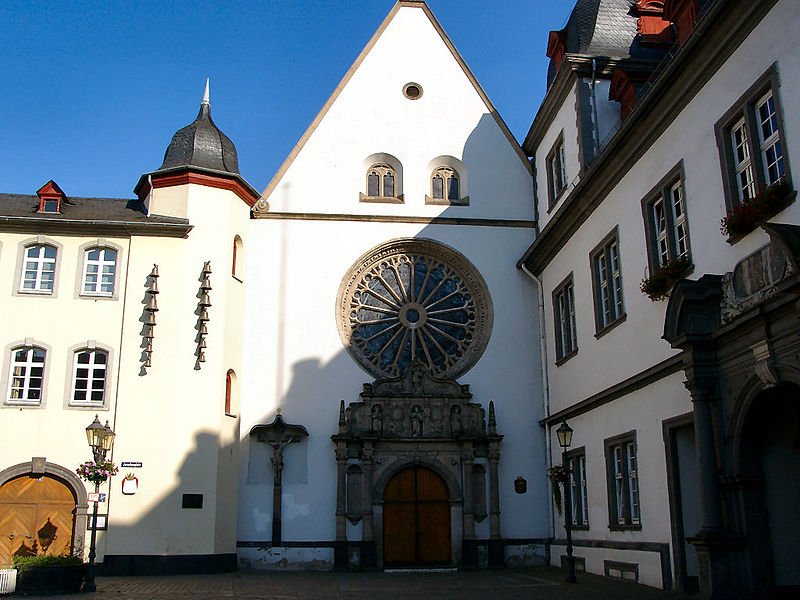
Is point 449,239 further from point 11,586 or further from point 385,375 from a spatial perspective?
point 11,586

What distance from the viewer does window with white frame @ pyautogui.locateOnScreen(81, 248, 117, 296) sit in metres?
21.3

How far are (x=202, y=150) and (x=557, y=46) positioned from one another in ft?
32.3

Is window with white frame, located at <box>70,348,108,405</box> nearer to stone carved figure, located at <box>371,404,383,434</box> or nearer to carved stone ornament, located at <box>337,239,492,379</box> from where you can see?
carved stone ornament, located at <box>337,239,492,379</box>

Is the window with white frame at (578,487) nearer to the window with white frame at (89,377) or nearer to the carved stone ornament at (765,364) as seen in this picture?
the carved stone ornament at (765,364)

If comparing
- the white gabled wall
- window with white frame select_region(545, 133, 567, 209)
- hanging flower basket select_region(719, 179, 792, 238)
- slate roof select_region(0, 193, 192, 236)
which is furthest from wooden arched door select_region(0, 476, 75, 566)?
hanging flower basket select_region(719, 179, 792, 238)

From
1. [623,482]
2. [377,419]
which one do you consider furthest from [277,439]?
[623,482]

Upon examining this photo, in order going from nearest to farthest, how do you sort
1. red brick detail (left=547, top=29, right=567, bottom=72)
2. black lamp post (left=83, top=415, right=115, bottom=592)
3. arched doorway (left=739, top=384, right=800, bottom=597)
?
arched doorway (left=739, top=384, right=800, bottom=597)
black lamp post (left=83, top=415, right=115, bottom=592)
red brick detail (left=547, top=29, right=567, bottom=72)

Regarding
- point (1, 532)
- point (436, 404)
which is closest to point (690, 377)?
point (436, 404)

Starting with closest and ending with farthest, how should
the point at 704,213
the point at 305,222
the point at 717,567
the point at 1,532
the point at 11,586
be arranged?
the point at 717,567 < the point at 704,213 < the point at 11,586 < the point at 1,532 < the point at 305,222

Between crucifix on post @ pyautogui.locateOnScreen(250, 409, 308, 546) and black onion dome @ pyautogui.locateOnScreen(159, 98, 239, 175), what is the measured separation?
263 inches

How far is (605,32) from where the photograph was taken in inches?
877

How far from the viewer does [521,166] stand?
2516 centimetres

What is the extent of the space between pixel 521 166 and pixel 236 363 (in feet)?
32.1

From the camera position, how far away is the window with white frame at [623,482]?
1684 cm
